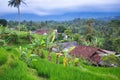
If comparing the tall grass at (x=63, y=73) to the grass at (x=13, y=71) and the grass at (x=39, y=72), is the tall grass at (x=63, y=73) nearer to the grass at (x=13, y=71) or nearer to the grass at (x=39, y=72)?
the grass at (x=39, y=72)

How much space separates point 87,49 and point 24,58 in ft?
88.8

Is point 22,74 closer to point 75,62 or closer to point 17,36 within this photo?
point 75,62

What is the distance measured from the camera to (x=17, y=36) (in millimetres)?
26312

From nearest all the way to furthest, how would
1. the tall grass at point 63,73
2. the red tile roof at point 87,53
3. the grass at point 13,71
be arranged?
the grass at point 13,71, the tall grass at point 63,73, the red tile roof at point 87,53

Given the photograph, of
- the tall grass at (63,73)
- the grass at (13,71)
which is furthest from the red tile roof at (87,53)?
the grass at (13,71)

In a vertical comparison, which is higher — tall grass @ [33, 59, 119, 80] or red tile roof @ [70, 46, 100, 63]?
tall grass @ [33, 59, 119, 80]

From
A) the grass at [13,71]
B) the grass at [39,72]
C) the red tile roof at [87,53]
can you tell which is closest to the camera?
the grass at [13,71]

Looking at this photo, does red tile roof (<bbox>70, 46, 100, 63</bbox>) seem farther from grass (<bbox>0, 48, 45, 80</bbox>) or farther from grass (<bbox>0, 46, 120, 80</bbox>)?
grass (<bbox>0, 48, 45, 80</bbox>)

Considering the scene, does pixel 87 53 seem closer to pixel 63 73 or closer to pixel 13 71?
pixel 63 73

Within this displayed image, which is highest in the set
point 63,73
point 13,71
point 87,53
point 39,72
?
point 13,71

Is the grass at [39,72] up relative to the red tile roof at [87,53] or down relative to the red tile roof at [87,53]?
up

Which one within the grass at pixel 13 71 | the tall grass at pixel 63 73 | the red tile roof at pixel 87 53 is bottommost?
the red tile roof at pixel 87 53

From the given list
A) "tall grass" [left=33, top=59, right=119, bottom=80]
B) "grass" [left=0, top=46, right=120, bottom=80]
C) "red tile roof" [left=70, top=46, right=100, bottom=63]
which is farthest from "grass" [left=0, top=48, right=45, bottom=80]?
"red tile roof" [left=70, top=46, right=100, bottom=63]

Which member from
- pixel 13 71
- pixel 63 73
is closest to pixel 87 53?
pixel 63 73
